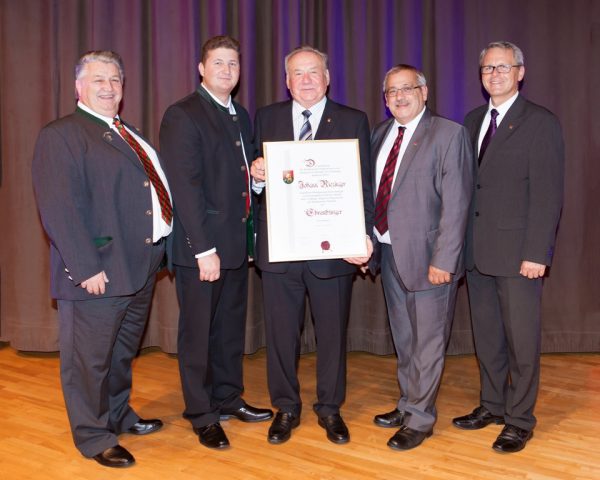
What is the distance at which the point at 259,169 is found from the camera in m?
2.96

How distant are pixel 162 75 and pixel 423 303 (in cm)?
239

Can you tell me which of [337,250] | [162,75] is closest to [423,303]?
[337,250]

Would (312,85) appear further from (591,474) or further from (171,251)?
(591,474)

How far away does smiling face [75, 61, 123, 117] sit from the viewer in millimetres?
2807

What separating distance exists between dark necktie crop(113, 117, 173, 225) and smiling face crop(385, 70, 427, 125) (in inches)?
44.8

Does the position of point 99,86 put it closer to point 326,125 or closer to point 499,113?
point 326,125

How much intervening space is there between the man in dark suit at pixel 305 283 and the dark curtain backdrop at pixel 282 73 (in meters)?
1.28

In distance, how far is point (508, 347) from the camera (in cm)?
315

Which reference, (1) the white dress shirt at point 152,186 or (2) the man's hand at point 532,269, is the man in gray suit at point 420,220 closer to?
(2) the man's hand at point 532,269

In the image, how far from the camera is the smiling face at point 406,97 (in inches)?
116

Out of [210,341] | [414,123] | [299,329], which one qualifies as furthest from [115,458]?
[414,123]

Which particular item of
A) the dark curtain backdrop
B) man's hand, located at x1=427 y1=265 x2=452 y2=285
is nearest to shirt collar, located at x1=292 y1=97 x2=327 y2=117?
man's hand, located at x1=427 y1=265 x2=452 y2=285

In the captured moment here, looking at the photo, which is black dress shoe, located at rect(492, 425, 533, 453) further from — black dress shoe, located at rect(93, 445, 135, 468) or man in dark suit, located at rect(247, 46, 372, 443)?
black dress shoe, located at rect(93, 445, 135, 468)

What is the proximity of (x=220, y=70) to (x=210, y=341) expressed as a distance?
1322 mm
